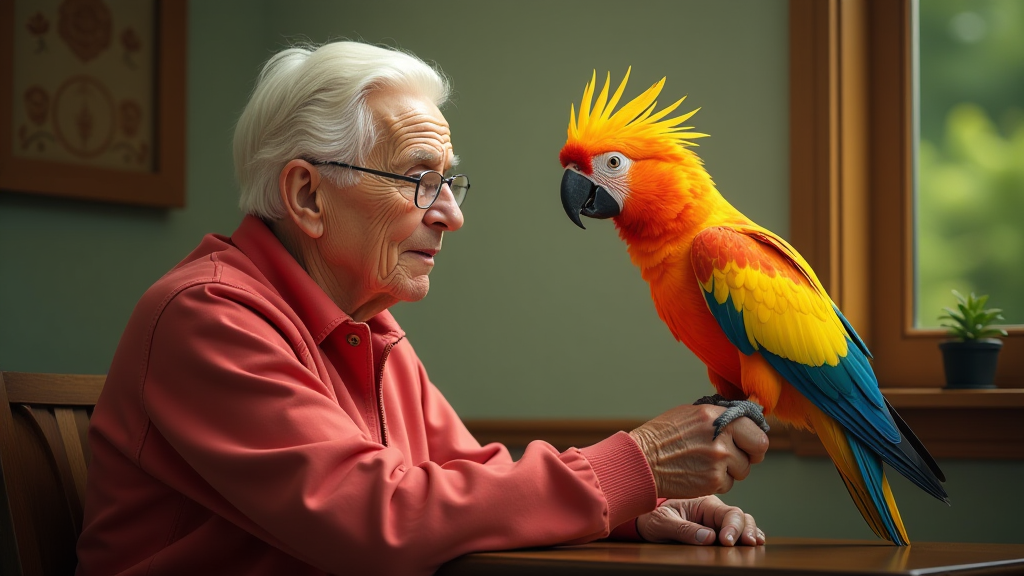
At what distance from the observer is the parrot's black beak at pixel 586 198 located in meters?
1.21

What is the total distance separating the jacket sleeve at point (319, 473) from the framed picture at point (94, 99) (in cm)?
144

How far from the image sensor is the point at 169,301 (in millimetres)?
1110

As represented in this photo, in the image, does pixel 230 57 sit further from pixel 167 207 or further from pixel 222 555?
pixel 222 555

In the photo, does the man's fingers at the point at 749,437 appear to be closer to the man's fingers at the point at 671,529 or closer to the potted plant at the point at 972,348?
the man's fingers at the point at 671,529

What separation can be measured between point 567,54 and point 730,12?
423mm

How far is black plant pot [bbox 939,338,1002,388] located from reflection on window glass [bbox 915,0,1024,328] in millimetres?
193

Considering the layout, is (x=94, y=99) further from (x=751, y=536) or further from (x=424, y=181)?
(x=751, y=536)

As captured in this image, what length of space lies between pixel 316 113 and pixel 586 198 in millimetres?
403

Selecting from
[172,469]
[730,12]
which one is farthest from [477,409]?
[172,469]

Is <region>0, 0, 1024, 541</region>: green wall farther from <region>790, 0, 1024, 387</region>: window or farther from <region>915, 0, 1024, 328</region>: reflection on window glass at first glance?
<region>915, 0, 1024, 328</region>: reflection on window glass

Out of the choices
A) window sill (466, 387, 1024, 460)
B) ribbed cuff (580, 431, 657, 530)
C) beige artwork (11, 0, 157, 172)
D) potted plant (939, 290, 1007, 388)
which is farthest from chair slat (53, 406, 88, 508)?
potted plant (939, 290, 1007, 388)

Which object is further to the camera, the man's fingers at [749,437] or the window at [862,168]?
the window at [862,168]

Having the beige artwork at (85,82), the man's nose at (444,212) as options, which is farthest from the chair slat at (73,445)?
the beige artwork at (85,82)

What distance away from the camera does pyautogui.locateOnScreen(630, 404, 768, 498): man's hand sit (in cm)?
108
